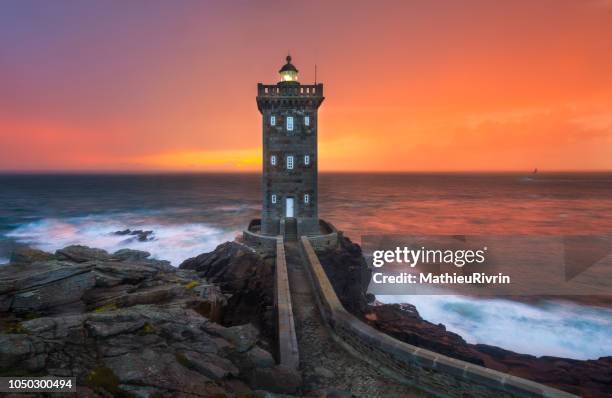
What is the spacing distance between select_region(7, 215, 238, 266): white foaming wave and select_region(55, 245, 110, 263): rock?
48.9 ft

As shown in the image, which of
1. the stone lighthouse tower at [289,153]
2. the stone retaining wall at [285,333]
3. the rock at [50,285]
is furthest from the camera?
the stone lighthouse tower at [289,153]

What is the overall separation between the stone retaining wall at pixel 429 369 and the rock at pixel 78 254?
44.6 feet

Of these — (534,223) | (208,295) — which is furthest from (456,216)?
(208,295)

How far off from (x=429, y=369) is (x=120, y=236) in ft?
152

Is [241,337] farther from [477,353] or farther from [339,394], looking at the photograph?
[477,353]

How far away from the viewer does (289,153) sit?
80.5 feet

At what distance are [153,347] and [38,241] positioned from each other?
4821 cm

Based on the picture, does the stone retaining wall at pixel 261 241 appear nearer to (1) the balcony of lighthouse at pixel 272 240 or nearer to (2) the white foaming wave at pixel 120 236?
(1) the balcony of lighthouse at pixel 272 240

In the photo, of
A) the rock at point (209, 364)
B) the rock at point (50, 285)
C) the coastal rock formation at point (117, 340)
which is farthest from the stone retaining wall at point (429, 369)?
the rock at point (50, 285)

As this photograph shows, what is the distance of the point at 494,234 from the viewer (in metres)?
52.4

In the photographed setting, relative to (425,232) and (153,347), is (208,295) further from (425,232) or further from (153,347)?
(425,232)

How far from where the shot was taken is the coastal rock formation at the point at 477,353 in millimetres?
13883

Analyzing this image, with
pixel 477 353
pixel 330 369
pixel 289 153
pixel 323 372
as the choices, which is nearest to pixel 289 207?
Answer: pixel 289 153

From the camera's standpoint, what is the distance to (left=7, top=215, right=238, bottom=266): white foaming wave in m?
39.5
